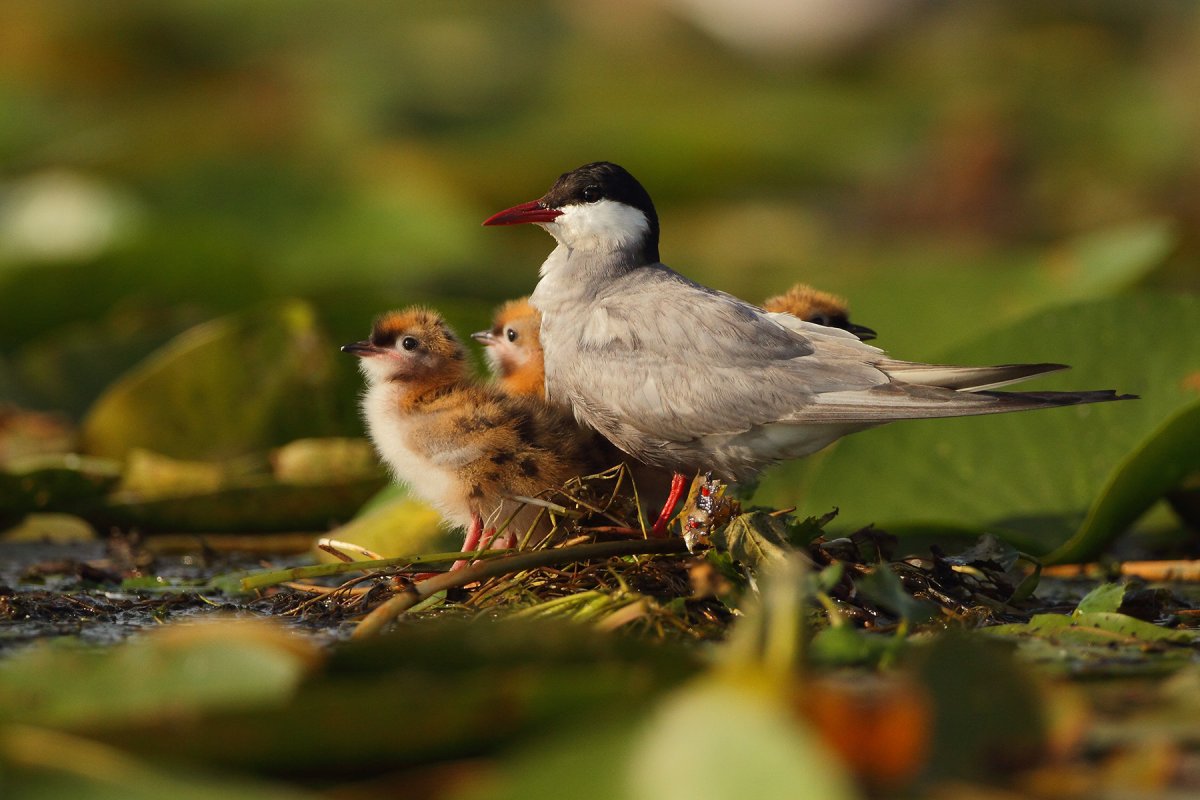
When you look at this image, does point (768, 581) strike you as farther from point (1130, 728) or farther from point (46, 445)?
point (46, 445)

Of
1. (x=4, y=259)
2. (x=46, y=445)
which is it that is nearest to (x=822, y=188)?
(x=4, y=259)

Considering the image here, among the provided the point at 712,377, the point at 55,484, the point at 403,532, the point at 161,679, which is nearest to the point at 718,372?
the point at 712,377

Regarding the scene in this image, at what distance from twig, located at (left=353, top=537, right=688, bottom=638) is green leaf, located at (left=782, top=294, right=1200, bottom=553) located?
853 mm

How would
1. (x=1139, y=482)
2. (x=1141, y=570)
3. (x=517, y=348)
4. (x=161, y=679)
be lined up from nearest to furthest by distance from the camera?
(x=161, y=679) → (x=1139, y=482) → (x=1141, y=570) → (x=517, y=348)

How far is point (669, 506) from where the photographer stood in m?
3.12

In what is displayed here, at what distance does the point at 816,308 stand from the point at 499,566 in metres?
1.19

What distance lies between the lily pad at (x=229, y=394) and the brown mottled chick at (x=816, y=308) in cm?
146

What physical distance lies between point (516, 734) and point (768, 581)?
0.86m

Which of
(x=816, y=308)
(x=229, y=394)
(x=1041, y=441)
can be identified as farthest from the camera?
(x=229, y=394)

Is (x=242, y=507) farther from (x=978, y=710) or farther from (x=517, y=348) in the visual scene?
(x=978, y=710)

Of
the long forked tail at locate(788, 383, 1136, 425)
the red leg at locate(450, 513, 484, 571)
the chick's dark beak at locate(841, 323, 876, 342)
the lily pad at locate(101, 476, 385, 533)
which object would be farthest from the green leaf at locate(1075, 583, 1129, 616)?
the lily pad at locate(101, 476, 385, 533)

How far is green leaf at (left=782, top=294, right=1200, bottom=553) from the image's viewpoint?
11.5 feet

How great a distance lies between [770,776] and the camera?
1.49 m

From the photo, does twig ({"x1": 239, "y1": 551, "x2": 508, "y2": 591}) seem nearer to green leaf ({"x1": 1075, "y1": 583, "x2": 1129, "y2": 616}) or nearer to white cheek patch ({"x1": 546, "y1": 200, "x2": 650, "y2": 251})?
white cheek patch ({"x1": 546, "y1": 200, "x2": 650, "y2": 251})
